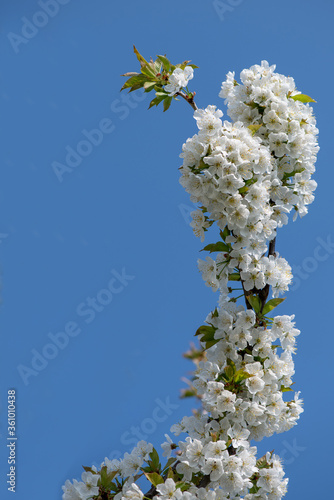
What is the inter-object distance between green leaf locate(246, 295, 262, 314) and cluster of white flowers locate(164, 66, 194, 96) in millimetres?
868

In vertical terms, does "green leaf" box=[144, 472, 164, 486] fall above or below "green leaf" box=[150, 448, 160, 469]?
below

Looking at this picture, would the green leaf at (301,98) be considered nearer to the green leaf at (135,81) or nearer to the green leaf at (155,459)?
the green leaf at (135,81)

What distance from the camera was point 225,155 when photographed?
Result: 1.92 m

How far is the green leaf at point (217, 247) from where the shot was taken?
6.80 feet

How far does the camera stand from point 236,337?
2.00 metres

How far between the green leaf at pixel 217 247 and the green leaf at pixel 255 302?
0.19 meters

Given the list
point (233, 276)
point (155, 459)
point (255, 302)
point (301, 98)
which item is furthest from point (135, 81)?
point (155, 459)

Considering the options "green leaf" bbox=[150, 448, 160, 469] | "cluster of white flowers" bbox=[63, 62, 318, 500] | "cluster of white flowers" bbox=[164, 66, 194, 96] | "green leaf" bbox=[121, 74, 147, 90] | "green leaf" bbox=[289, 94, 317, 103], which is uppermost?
"green leaf" bbox=[289, 94, 317, 103]

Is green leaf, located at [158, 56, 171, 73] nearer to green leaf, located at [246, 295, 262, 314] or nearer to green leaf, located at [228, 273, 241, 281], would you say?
green leaf, located at [228, 273, 241, 281]

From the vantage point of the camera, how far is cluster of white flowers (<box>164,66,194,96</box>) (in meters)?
2.24

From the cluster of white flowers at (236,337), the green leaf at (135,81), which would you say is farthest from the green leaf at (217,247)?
the green leaf at (135,81)

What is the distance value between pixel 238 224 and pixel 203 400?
61cm

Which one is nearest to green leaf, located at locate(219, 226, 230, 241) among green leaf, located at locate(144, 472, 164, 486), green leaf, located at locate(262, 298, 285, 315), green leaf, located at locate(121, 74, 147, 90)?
green leaf, located at locate(262, 298, 285, 315)

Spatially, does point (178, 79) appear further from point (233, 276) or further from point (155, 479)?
point (155, 479)
